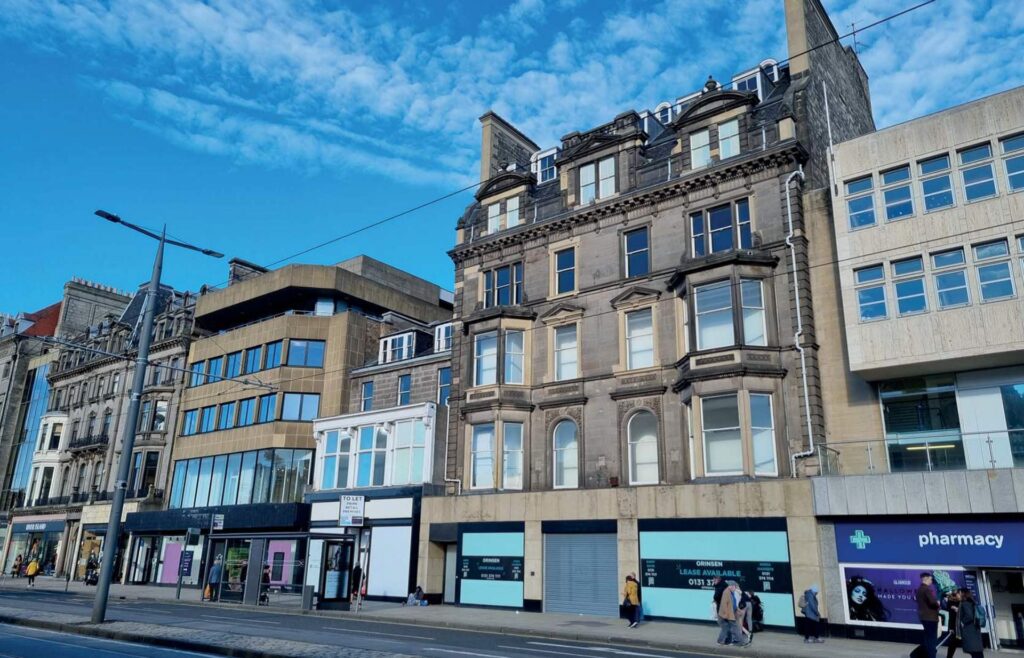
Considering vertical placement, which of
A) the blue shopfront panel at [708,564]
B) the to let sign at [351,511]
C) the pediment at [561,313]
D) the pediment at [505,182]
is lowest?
the blue shopfront panel at [708,564]

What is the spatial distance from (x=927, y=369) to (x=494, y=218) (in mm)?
19076

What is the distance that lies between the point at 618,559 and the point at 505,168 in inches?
756

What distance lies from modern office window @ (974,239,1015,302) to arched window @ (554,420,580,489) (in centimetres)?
1430

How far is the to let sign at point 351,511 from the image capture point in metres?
26.4

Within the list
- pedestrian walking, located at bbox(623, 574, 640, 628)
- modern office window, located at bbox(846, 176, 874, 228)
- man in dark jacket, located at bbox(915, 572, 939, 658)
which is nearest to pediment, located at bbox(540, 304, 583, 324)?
modern office window, located at bbox(846, 176, 874, 228)

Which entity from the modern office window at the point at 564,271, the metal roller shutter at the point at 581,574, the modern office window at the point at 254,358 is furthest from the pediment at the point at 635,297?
the modern office window at the point at 254,358

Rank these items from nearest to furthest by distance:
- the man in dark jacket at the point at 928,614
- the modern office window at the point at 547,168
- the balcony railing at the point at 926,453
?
the man in dark jacket at the point at 928,614, the balcony railing at the point at 926,453, the modern office window at the point at 547,168

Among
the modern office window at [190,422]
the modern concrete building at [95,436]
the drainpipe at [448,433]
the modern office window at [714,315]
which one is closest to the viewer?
the modern office window at [714,315]

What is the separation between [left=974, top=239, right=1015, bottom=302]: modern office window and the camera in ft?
67.4

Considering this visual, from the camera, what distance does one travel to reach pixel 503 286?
108 feet

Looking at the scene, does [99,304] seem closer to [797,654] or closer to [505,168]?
[505,168]

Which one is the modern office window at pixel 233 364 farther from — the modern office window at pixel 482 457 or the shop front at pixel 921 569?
the shop front at pixel 921 569

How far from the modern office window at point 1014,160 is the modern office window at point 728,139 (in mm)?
8427

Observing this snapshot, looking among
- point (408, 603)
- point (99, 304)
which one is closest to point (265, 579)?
point (408, 603)
